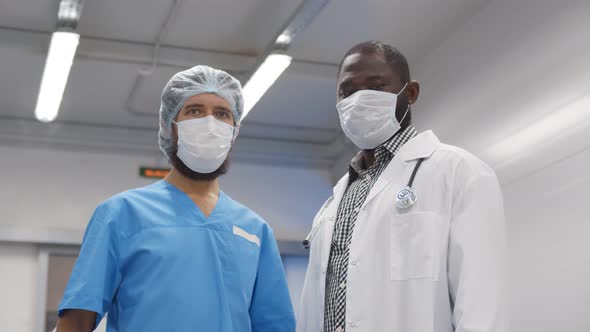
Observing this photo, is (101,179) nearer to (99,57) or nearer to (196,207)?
(99,57)

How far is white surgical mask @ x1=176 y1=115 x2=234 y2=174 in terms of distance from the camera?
2051mm

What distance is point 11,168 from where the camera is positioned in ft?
18.0

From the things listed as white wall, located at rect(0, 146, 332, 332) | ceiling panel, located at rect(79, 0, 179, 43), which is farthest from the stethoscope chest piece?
white wall, located at rect(0, 146, 332, 332)

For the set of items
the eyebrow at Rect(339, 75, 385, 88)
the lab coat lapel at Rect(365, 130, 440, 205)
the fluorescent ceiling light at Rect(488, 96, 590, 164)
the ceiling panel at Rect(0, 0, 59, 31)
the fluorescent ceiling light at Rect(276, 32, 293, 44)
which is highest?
the ceiling panel at Rect(0, 0, 59, 31)

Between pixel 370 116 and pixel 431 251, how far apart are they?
41 cm

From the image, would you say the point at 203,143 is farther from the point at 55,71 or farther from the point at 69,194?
the point at 69,194

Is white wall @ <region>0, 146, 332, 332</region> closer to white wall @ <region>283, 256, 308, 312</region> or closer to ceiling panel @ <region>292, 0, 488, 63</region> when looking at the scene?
white wall @ <region>283, 256, 308, 312</region>

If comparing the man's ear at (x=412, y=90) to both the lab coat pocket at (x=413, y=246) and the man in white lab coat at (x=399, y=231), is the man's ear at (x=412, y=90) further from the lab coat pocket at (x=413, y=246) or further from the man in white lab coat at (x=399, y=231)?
the lab coat pocket at (x=413, y=246)

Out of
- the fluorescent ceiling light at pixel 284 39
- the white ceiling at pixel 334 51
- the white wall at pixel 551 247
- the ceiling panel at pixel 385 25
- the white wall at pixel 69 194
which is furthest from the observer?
the white wall at pixel 69 194

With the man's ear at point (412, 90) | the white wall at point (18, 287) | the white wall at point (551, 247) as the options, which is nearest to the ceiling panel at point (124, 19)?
the white wall at point (18, 287)

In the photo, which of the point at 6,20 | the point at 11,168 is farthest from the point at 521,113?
the point at 11,168

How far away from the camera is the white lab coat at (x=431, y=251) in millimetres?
1616

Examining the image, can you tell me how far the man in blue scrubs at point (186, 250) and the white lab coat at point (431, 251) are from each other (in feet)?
1.15

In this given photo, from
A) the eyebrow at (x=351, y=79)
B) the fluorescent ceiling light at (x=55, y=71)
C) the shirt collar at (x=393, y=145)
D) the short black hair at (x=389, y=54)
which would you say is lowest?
the shirt collar at (x=393, y=145)
